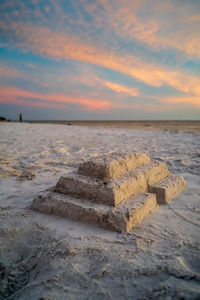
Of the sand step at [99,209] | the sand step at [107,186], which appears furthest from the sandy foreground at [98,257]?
the sand step at [107,186]

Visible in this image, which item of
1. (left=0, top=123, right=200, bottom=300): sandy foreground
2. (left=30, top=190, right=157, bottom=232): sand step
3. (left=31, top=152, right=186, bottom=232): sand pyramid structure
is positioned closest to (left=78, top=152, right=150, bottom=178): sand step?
(left=31, top=152, right=186, bottom=232): sand pyramid structure

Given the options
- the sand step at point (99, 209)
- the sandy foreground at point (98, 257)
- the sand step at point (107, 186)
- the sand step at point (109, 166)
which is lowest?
the sandy foreground at point (98, 257)

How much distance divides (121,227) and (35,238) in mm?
716

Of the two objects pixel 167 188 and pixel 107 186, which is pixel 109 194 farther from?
pixel 167 188

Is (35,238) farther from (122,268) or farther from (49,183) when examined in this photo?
(49,183)

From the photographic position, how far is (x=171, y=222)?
1827mm

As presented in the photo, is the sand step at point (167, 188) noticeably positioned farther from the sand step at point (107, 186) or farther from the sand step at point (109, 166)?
the sand step at point (109, 166)

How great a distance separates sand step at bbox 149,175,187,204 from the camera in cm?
223

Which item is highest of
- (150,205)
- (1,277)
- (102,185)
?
(102,185)

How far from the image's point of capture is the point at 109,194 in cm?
181

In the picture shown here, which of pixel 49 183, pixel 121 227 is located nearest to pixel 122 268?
pixel 121 227

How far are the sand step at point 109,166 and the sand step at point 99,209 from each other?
0.30 metres

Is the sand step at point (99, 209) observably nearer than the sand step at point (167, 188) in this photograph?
Yes

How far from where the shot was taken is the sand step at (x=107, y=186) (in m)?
1.83
